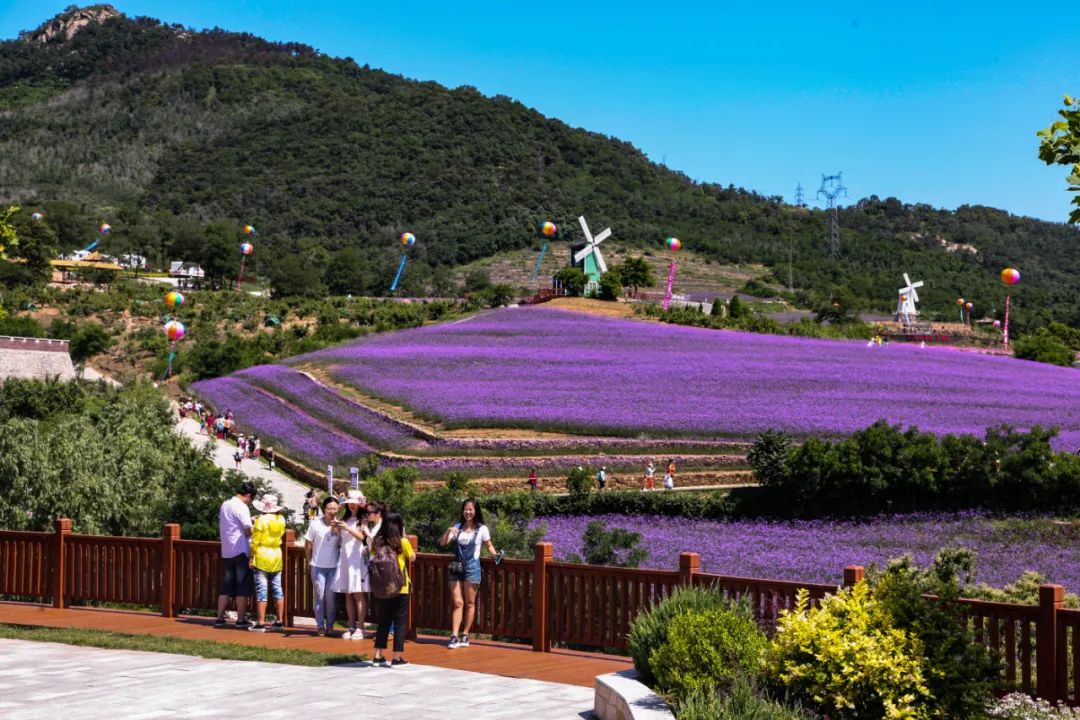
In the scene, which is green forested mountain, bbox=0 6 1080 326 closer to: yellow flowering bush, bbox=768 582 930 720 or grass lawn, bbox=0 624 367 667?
grass lawn, bbox=0 624 367 667

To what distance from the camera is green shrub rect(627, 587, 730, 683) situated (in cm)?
1059

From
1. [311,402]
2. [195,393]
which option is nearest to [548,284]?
[195,393]

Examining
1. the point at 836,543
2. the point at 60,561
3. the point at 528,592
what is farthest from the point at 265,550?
the point at 836,543

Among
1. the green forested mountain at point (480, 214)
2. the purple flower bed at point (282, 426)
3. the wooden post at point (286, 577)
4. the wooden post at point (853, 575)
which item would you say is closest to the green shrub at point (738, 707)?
the wooden post at point (853, 575)

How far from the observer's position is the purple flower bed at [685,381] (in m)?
41.8

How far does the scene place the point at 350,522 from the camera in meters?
15.4

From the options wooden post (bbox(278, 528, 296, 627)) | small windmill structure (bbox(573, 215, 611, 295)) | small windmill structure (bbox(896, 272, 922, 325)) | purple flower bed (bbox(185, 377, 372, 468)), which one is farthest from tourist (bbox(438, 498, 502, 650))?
small windmill structure (bbox(896, 272, 922, 325))

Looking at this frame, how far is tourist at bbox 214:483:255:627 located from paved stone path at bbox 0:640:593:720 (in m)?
2.13

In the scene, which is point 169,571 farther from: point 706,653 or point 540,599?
point 706,653

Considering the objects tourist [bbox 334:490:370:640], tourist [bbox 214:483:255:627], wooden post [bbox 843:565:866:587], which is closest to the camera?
wooden post [bbox 843:565:866:587]

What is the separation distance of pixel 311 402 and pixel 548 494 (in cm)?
1693

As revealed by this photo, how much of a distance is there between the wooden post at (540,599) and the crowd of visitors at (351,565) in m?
0.57

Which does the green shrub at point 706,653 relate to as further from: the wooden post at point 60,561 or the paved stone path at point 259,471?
the paved stone path at point 259,471

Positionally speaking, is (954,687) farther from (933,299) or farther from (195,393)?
(933,299)
